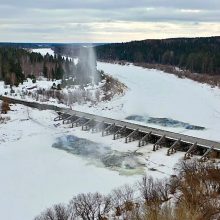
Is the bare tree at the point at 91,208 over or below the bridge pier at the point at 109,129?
over

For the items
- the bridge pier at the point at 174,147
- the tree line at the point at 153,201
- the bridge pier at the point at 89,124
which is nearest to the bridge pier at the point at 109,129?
the bridge pier at the point at 89,124

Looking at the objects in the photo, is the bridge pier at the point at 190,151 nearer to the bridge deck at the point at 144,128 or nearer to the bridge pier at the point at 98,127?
the bridge deck at the point at 144,128

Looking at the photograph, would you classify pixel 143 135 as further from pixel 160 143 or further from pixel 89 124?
pixel 89 124

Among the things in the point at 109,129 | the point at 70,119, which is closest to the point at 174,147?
the point at 109,129

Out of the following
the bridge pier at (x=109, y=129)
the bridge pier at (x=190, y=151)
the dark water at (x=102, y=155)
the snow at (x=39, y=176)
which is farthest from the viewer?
the bridge pier at (x=109, y=129)

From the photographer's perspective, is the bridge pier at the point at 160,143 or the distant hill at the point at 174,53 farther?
the distant hill at the point at 174,53

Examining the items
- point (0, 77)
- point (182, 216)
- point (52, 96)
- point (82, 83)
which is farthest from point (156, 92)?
point (182, 216)

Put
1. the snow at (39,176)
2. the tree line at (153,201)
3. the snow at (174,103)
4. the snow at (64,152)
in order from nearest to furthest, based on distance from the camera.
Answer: the tree line at (153,201), the snow at (39,176), the snow at (64,152), the snow at (174,103)

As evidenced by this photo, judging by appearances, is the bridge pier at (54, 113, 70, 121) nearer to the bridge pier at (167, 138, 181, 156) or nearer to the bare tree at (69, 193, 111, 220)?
the bridge pier at (167, 138, 181, 156)

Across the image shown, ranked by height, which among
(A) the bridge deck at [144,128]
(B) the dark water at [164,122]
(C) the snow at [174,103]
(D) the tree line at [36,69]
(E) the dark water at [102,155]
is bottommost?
(E) the dark water at [102,155]
